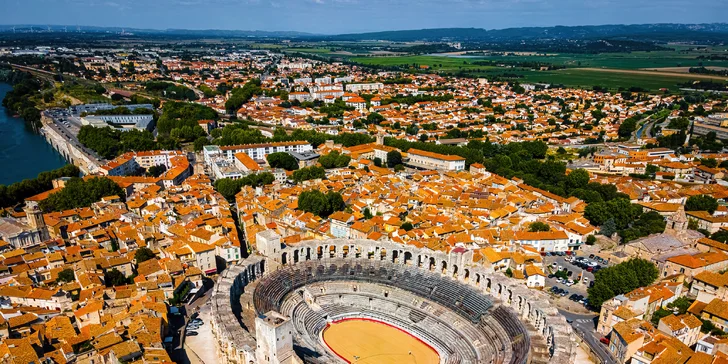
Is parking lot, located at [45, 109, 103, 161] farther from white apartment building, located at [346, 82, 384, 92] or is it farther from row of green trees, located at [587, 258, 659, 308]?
white apartment building, located at [346, 82, 384, 92]

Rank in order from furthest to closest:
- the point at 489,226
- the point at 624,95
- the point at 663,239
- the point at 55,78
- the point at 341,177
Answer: the point at 55,78 < the point at 624,95 < the point at 341,177 < the point at 489,226 < the point at 663,239

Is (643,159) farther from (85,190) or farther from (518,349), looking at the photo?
(85,190)

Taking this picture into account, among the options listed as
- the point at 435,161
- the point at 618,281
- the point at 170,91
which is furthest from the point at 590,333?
the point at 170,91

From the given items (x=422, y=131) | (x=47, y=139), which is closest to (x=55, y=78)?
(x=47, y=139)

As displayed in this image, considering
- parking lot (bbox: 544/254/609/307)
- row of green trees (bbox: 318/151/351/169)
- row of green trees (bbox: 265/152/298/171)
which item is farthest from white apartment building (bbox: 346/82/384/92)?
parking lot (bbox: 544/254/609/307)

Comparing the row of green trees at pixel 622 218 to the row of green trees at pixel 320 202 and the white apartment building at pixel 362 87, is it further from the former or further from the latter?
the white apartment building at pixel 362 87

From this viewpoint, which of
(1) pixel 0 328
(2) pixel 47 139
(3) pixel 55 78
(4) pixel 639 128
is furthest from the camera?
(3) pixel 55 78
